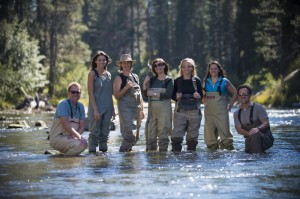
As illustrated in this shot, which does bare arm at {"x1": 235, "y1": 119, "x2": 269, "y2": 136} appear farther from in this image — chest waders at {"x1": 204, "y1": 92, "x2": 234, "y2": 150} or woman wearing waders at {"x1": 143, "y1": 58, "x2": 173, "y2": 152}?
woman wearing waders at {"x1": 143, "y1": 58, "x2": 173, "y2": 152}

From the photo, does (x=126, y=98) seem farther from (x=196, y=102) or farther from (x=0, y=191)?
(x=0, y=191)

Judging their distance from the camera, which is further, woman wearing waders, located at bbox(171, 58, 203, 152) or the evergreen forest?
the evergreen forest

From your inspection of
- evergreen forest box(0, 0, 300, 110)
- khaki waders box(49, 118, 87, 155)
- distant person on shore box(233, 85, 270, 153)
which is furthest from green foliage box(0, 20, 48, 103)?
distant person on shore box(233, 85, 270, 153)

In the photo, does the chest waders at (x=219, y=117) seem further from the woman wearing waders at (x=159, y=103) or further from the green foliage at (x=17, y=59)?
the green foliage at (x=17, y=59)

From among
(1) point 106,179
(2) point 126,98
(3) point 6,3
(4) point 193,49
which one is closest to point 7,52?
(3) point 6,3

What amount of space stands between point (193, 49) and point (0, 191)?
89425mm

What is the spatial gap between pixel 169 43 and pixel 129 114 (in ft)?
300

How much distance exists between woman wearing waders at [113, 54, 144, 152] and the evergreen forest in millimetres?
26377

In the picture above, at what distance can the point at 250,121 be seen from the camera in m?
13.7

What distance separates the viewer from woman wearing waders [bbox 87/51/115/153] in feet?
45.3

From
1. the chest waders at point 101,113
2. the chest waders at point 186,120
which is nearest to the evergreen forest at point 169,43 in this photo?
the chest waders at point 186,120

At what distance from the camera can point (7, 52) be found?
42.8 m

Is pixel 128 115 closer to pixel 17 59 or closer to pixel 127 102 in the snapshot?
pixel 127 102

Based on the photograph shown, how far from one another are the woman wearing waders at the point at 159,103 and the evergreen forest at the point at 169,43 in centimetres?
2621
